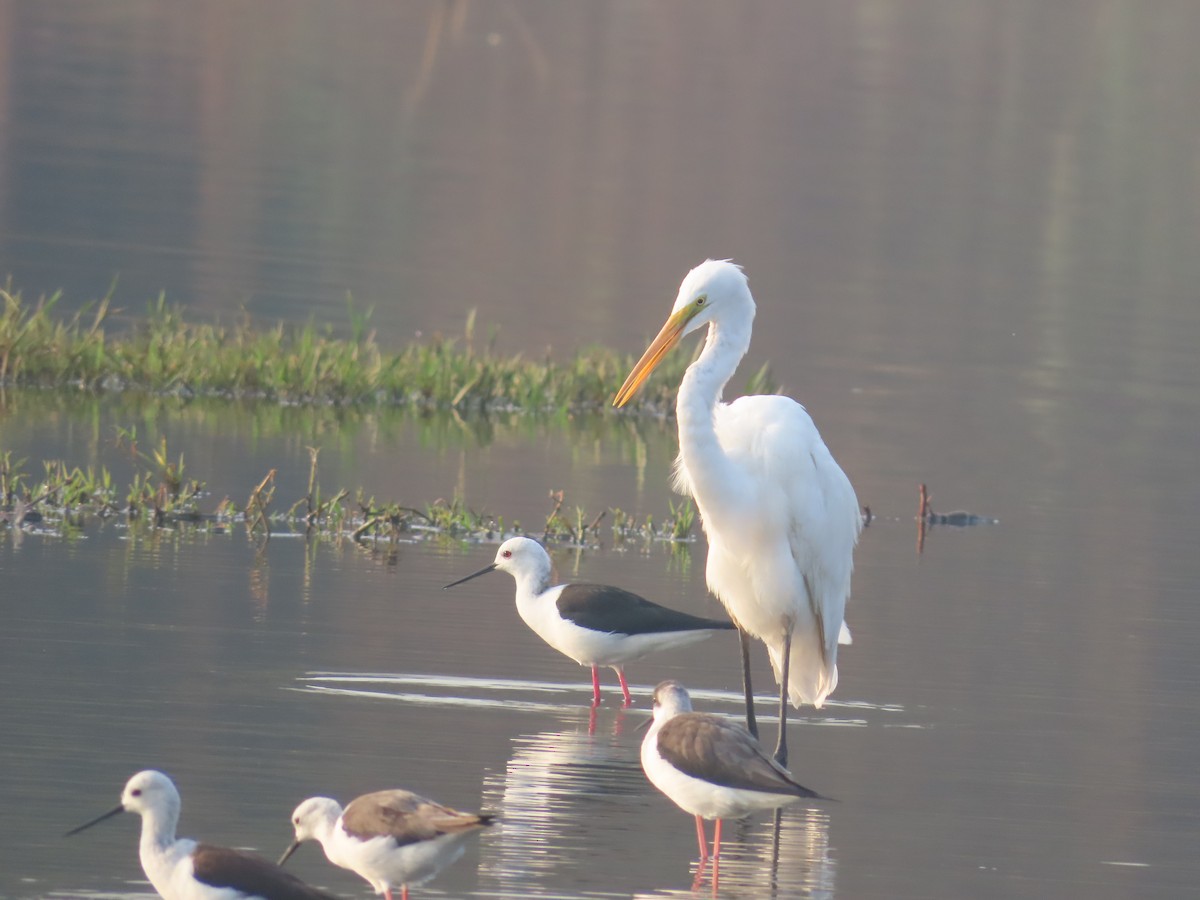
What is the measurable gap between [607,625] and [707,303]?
1.50 m

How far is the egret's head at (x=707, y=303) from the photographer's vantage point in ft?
31.1

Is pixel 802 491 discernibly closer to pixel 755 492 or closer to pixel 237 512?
pixel 755 492

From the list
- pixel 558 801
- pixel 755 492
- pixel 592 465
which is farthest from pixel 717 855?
pixel 592 465

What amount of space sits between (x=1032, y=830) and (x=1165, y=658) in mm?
3375

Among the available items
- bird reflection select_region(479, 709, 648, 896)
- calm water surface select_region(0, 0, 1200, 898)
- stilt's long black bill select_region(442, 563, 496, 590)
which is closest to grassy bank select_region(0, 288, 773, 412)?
calm water surface select_region(0, 0, 1200, 898)

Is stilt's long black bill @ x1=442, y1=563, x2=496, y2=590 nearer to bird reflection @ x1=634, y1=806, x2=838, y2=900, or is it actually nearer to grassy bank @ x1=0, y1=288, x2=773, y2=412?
bird reflection @ x1=634, y1=806, x2=838, y2=900

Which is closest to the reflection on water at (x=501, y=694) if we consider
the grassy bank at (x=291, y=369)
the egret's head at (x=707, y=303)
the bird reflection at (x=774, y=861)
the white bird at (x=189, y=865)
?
the bird reflection at (x=774, y=861)

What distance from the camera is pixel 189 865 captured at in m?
6.57

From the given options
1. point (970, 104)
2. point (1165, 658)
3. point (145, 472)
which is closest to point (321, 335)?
point (145, 472)

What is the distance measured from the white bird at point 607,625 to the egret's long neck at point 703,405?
100 cm

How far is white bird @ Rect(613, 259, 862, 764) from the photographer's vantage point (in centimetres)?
934

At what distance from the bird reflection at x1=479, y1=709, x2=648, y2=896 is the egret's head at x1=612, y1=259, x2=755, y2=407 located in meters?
1.45

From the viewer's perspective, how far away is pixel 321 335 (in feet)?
66.5

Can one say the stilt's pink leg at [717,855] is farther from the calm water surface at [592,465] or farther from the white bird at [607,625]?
the white bird at [607,625]
